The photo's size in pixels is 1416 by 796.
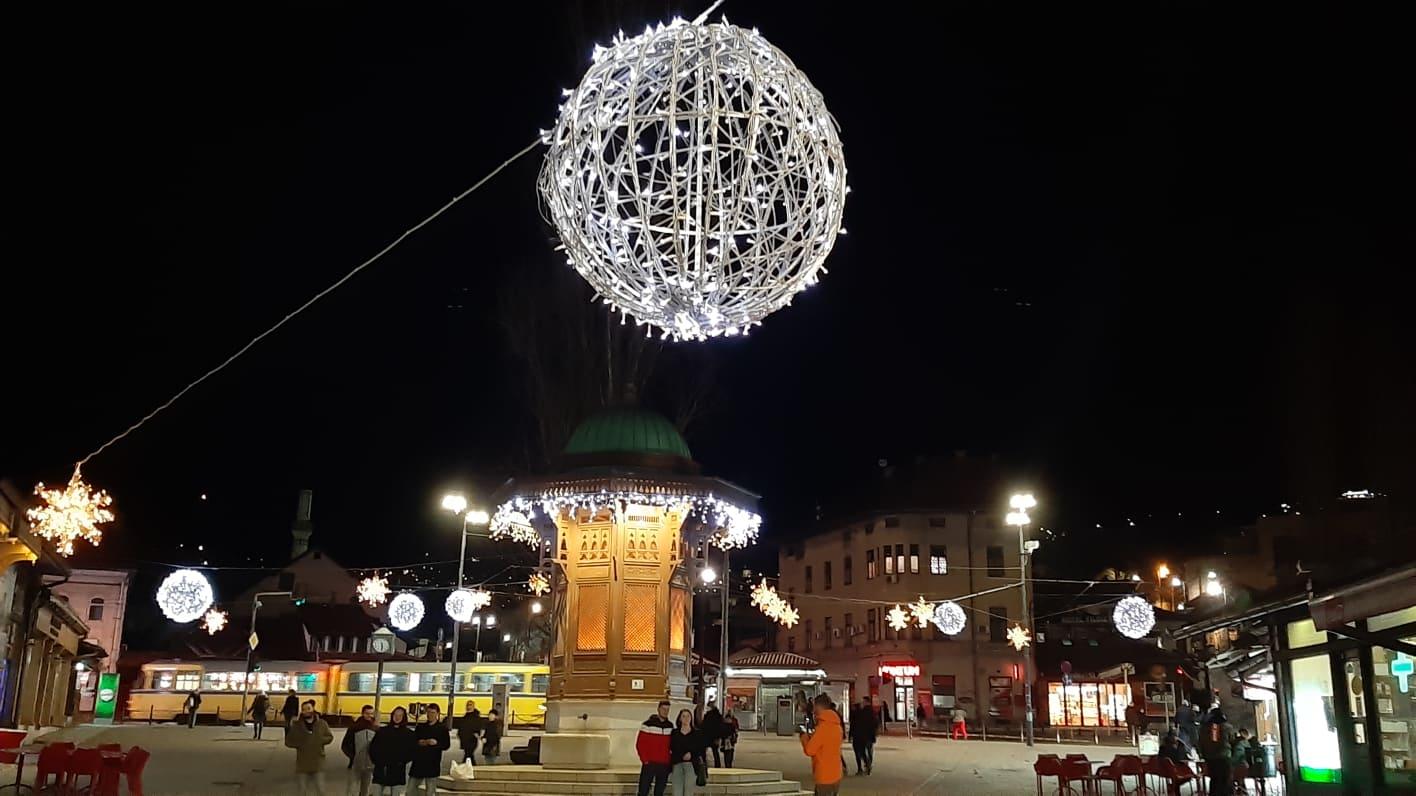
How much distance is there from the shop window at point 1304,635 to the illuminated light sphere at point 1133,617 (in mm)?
10100

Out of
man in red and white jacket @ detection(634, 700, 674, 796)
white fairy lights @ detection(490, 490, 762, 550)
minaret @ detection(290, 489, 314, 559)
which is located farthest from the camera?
minaret @ detection(290, 489, 314, 559)

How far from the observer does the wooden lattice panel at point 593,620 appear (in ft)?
59.1

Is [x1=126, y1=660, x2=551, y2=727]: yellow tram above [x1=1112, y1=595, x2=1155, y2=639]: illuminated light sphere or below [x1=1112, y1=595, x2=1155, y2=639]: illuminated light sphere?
below

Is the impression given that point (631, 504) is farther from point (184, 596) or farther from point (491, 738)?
point (184, 596)

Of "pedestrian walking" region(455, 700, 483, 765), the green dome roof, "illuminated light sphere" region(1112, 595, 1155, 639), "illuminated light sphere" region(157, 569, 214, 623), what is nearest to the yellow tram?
"illuminated light sphere" region(157, 569, 214, 623)

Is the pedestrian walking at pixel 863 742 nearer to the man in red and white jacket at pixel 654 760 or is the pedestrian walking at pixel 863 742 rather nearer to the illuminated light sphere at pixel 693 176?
the man in red and white jacket at pixel 654 760

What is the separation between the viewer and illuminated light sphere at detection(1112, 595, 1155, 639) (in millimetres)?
25656

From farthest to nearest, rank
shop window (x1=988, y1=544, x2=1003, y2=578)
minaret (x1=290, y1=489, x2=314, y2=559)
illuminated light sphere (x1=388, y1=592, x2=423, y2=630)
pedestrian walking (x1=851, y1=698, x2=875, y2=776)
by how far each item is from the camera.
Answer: minaret (x1=290, y1=489, x2=314, y2=559) → shop window (x1=988, y1=544, x2=1003, y2=578) → illuminated light sphere (x1=388, y1=592, x2=423, y2=630) → pedestrian walking (x1=851, y1=698, x2=875, y2=776)

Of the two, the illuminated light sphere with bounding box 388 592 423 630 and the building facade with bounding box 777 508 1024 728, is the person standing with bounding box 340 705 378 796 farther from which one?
the building facade with bounding box 777 508 1024 728

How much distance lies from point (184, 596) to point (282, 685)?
30706mm

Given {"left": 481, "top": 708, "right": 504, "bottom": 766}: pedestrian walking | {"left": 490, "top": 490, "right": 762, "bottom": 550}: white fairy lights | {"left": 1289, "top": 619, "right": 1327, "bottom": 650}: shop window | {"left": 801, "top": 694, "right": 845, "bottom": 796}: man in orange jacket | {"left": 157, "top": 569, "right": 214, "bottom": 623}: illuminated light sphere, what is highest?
{"left": 490, "top": 490, "right": 762, "bottom": 550}: white fairy lights

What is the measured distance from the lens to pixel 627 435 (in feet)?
63.7

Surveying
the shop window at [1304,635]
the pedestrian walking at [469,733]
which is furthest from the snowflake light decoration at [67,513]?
the shop window at [1304,635]

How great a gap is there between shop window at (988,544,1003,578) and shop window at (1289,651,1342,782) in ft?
133
